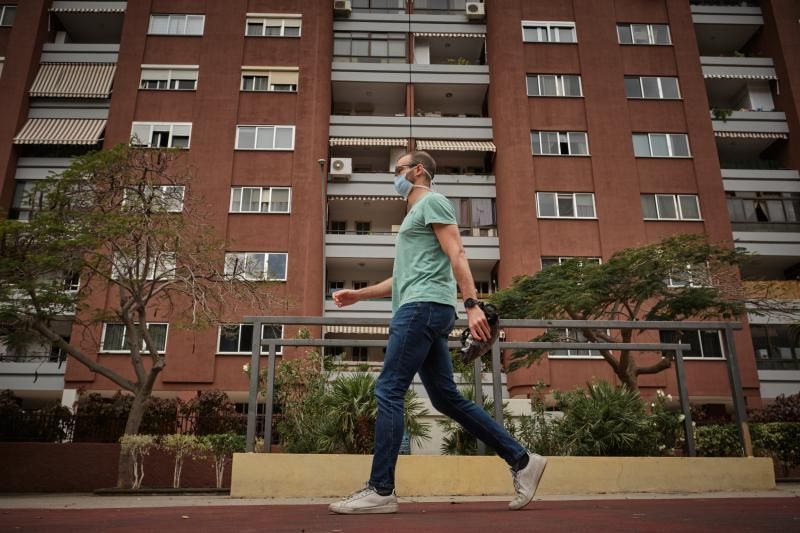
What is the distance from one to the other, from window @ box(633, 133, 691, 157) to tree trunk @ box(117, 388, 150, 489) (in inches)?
839

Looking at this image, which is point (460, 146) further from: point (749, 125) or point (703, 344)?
point (749, 125)

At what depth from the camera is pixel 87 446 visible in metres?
14.3

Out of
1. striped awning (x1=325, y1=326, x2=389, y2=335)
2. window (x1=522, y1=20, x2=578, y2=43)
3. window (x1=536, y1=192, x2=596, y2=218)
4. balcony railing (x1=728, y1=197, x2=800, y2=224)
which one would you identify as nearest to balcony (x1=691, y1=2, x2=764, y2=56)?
window (x1=522, y1=20, x2=578, y2=43)

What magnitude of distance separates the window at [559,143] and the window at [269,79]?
10678mm

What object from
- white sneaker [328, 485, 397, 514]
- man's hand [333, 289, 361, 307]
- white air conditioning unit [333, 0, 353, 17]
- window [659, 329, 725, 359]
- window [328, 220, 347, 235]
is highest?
white air conditioning unit [333, 0, 353, 17]

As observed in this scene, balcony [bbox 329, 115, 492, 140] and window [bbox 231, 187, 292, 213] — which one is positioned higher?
balcony [bbox 329, 115, 492, 140]

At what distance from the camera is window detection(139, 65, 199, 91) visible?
25.4 m

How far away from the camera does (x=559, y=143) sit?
83.5 feet

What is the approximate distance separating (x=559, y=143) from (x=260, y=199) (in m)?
12.8

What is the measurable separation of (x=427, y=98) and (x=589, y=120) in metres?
7.93

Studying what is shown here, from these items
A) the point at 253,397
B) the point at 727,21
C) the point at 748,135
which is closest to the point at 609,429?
the point at 253,397

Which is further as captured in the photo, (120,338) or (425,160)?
(120,338)

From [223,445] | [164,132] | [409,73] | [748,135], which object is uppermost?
[409,73]

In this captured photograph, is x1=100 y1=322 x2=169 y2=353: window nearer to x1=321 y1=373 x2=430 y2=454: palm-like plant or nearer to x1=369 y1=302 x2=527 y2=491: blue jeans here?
x1=321 y1=373 x2=430 y2=454: palm-like plant
